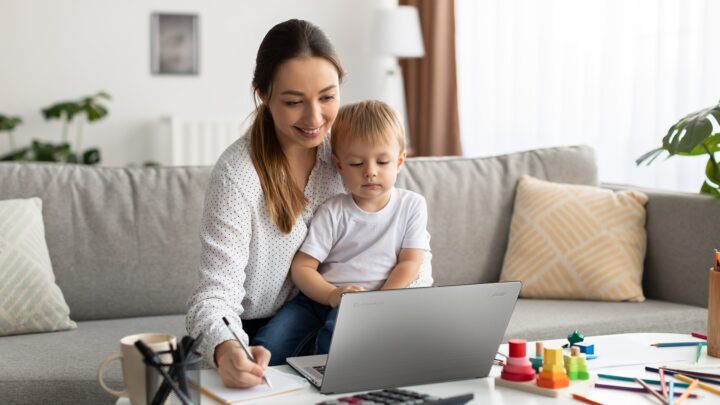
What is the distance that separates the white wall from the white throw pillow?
2.70 m

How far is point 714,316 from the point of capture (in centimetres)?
157

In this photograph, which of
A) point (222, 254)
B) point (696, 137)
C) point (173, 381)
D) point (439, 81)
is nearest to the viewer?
point (173, 381)

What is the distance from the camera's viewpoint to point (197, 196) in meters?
2.55

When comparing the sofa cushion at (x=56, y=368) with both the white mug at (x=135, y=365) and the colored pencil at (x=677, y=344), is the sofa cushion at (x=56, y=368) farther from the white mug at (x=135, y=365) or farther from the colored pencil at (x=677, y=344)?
the colored pencil at (x=677, y=344)

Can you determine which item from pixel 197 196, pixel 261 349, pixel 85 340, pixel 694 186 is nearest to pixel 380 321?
pixel 261 349

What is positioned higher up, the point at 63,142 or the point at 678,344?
the point at 63,142

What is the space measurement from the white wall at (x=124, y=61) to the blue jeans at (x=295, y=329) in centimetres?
334

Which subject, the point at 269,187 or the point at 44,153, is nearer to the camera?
the point at 269,187

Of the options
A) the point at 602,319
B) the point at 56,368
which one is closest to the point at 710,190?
the point at 602,319

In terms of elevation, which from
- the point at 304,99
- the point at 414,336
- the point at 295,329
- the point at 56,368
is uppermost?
the point at 304,99

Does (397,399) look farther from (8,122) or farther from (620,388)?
(8,122)

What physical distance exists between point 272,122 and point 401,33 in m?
3.06

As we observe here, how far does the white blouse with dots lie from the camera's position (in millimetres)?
1617

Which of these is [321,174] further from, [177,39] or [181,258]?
[177,39]
